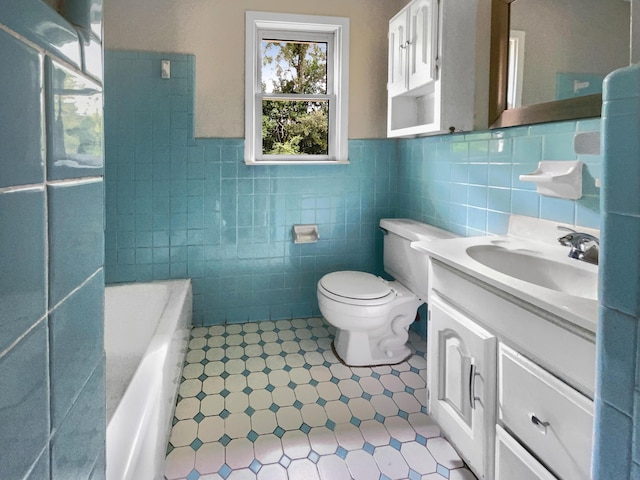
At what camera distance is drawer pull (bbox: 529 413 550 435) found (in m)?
1.11

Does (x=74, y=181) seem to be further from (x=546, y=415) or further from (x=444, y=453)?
(x=444, y=453)

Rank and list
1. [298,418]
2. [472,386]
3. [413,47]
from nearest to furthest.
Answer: [472,386] → [298,418] → [413,47]

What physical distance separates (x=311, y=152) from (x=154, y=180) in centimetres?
106

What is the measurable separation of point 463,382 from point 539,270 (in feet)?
1.58

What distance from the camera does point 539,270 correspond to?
5.13ft

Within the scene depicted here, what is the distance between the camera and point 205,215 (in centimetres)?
287

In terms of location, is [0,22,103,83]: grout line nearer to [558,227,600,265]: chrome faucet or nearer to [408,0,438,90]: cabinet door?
[558,227,600,265]: chrome faucet

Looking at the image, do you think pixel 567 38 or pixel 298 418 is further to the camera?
pixel 298 418

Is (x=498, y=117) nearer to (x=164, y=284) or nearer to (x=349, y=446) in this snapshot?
(x=349, y=446)

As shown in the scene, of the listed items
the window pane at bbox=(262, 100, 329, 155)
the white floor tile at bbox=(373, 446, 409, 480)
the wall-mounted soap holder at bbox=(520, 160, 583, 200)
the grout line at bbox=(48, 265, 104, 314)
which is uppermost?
the window pane at bbox=(262, 100, 329, 155)

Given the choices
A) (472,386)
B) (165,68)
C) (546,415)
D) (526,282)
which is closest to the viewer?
(546,415)

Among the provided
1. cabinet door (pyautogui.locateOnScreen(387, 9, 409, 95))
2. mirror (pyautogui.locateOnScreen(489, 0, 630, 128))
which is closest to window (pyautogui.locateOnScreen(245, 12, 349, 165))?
cabinet door (pyautogui.locateOnScreen(387, 9, 409, 95))


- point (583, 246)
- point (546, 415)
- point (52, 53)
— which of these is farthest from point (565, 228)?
point (52, 53)

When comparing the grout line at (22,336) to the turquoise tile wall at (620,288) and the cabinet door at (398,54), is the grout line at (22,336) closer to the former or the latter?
the turquoise tile wall at (620,288)
